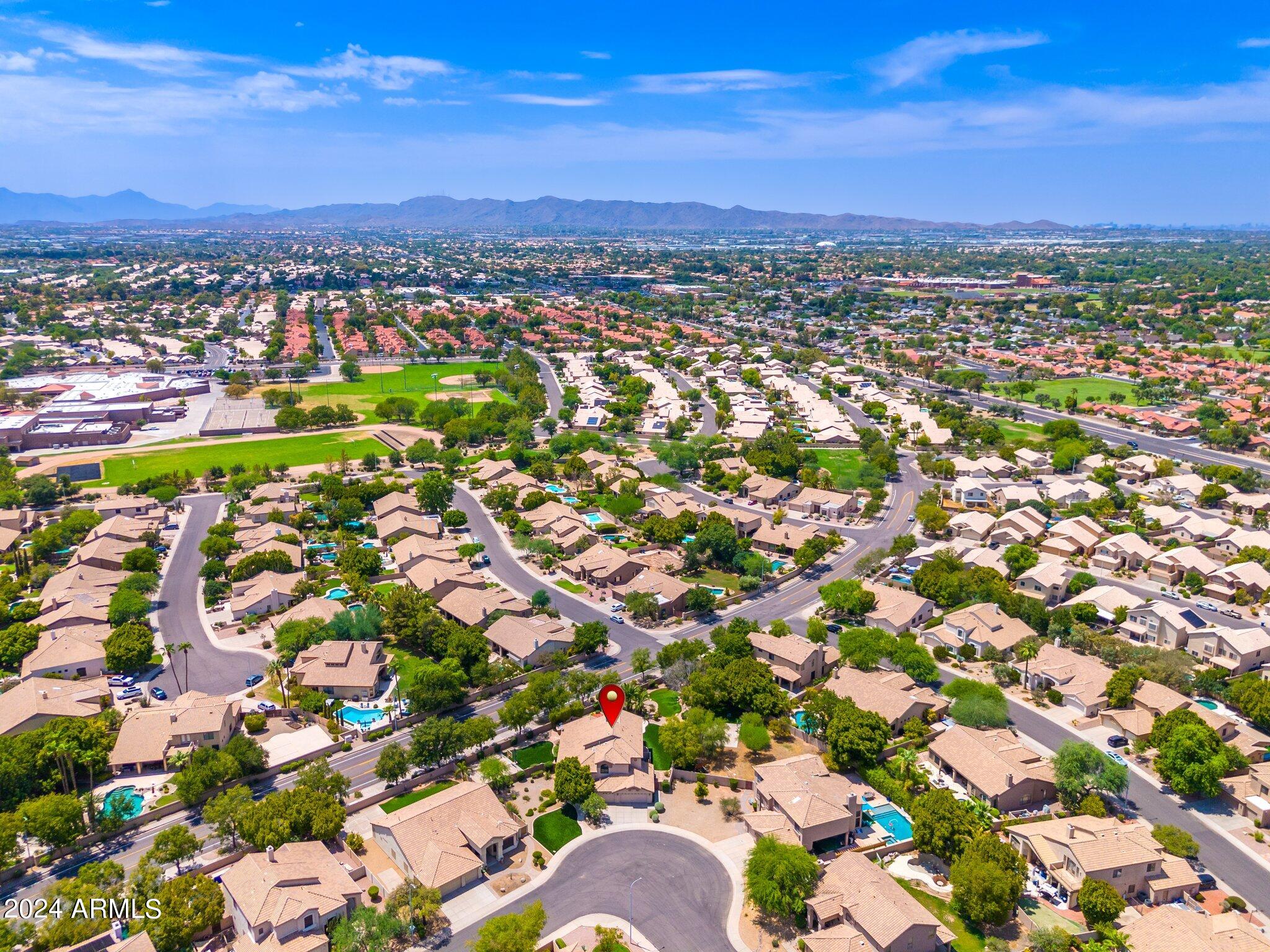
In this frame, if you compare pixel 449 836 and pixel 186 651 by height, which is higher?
pixel 449 836

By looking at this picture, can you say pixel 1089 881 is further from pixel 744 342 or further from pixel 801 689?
pixel 744 342

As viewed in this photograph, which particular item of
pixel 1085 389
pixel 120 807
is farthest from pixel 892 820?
pixel 1085 389

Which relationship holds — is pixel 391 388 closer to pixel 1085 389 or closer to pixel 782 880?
pixel 1085 389

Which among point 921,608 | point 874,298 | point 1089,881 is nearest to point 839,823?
point 1089,881

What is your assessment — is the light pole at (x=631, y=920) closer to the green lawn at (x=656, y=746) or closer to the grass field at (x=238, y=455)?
the green lawn at (x=656, y=746)

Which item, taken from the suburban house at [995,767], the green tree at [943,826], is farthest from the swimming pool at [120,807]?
the suburban house at [995,767]
